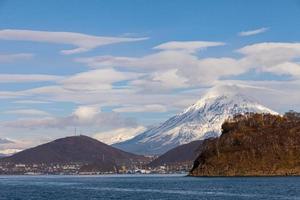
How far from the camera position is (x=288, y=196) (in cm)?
11931

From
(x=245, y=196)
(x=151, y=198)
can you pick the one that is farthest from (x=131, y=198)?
(x=245, y=196)

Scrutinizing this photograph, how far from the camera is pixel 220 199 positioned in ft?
385

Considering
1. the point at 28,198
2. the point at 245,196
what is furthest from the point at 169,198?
the point at 28,198

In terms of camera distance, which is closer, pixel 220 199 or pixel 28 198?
pixel 220 199

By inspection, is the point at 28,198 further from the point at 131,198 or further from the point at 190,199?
the point at 190,199

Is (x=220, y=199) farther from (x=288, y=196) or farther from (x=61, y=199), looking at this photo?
(x=61, y=199)

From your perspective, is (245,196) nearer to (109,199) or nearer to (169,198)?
(169,198)

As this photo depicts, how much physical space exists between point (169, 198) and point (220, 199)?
10.5m

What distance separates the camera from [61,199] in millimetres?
123688

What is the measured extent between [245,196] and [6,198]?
143 feet

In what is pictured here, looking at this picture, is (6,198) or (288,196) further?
(6,198)

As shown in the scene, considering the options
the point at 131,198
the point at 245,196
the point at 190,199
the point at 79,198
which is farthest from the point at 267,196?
the point at 79,198

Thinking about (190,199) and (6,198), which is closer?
(190,199)

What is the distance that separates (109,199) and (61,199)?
334 inches
